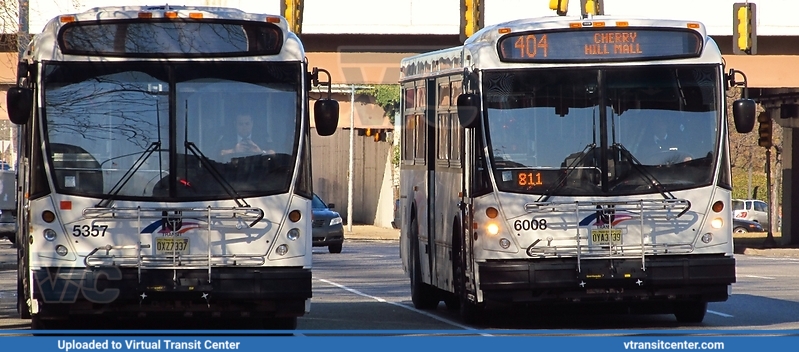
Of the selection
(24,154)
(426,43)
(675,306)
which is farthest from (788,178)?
(24,154)

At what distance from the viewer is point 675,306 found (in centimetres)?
1533

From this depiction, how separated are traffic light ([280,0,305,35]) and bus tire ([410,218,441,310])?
34.1 ft

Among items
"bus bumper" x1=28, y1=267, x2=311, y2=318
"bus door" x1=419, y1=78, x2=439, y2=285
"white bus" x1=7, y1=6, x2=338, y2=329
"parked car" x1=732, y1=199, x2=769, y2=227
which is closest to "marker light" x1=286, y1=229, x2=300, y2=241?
"white bus" x1=7, y1=6, x2=338, y2=329

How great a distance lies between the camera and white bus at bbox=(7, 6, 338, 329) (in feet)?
42.3

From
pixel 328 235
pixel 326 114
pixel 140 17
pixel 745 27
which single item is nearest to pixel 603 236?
pixel 326 114

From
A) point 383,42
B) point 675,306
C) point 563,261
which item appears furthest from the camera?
point 383,42

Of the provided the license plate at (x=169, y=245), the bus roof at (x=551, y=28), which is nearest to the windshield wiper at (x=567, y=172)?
the bus roof at (x=551, y=28)

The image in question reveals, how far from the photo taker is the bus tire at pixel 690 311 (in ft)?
49.4

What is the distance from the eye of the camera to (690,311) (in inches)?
598

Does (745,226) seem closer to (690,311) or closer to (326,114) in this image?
(690,311)

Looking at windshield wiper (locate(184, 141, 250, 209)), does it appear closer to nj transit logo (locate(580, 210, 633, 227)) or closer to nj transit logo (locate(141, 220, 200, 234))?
nj transit logo (locate(141, 220, 200, 234))

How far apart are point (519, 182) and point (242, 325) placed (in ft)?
9.86

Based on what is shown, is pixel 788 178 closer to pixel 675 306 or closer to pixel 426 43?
pixel 426 43

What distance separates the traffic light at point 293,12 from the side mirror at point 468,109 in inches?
528
